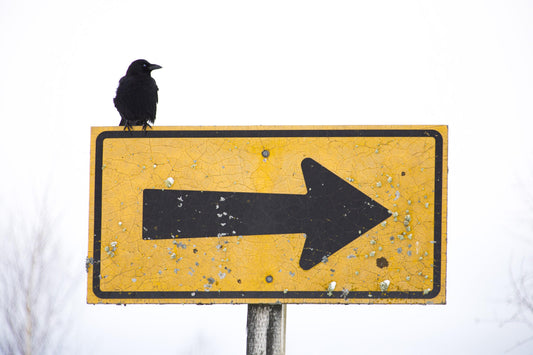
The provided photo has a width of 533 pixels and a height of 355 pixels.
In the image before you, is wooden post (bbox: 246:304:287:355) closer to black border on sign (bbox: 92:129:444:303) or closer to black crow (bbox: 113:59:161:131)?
black border on sign (bbox: 92:129:444:303)

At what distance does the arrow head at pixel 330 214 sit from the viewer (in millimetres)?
1640

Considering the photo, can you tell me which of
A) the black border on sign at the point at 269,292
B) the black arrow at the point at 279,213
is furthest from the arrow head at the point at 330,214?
the black border on sign at the point at 269,292

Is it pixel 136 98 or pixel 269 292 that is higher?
pixel 136 98

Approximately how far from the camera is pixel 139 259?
65.1 inches

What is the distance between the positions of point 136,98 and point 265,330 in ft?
5.75

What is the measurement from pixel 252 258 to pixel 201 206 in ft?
0.84

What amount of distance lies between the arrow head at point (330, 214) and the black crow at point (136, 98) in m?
1.43

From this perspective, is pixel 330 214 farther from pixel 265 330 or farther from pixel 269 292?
pixel 265 330

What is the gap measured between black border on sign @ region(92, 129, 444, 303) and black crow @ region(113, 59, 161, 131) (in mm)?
1084

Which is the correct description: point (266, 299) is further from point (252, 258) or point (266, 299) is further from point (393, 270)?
point (393, 270)

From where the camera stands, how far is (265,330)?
1.67 metres

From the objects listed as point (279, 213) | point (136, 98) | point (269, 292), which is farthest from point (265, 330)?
point (136, 98)

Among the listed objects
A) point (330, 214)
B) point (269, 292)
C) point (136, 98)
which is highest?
point (136, 98)

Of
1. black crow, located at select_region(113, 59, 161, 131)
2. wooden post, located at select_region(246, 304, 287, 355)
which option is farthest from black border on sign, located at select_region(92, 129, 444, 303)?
black crow, located at select_region(113, 59, 161, 131)
